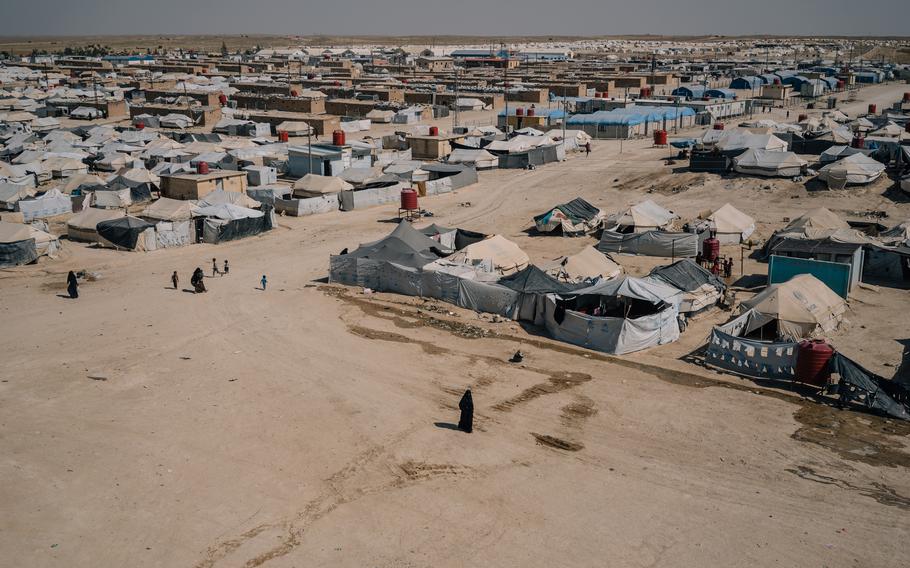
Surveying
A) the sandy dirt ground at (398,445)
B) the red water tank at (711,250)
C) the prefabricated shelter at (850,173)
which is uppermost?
the prefabricated shelter at (850,173)

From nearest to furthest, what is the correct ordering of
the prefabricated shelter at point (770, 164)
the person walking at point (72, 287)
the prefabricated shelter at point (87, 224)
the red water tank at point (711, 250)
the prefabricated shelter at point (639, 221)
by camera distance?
the person walking at point (72, 287), the red water tank at point (711, 250), the prefabricated shelter at point (639, 221), the prefabricated shelter at point (87, 224), the prefabricated shelter at point (770, 164)

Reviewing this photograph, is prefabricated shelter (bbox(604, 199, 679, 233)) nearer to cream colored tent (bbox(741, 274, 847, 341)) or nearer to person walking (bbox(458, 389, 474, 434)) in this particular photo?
cream colored tent (bbox(741, 274, 847, 341))

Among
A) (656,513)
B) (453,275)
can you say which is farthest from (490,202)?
(656,513)

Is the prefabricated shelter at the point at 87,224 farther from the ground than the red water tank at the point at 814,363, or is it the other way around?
the prefabricated shelter at the point at 87,224

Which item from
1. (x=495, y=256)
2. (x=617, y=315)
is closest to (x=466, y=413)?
(x=617, y=315)

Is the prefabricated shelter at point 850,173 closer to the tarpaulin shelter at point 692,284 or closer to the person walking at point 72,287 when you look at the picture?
the tarpaulin shelter at point 692,284

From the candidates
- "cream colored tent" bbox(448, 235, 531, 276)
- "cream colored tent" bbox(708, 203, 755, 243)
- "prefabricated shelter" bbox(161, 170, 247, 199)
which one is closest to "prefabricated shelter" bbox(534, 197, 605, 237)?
"cream colored tent" bbox(708, 203, 755, 243)

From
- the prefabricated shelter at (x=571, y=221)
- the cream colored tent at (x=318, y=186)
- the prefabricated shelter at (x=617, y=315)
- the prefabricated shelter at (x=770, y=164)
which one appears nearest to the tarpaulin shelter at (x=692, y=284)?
the prefabricated shelter at (x=617, y=315)
